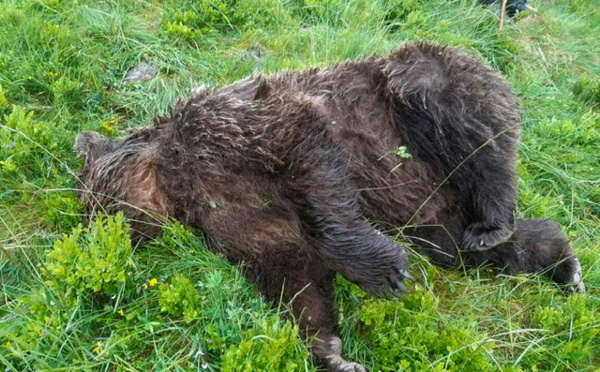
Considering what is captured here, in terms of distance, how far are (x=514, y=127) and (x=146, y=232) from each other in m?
2.48

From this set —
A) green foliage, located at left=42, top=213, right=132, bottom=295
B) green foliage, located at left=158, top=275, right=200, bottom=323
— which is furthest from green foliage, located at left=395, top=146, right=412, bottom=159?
green foliage, located at left=42, top=213, right=132, bottom=295

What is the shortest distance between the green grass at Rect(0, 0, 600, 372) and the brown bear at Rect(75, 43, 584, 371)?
172 millimetres

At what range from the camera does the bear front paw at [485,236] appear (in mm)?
3223

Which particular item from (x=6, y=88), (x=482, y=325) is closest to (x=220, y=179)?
(x=482, y=325)

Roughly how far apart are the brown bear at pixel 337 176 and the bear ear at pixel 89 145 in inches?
0.5

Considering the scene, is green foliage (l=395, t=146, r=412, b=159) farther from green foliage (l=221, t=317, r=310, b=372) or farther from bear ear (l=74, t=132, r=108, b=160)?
bear ear (l=74, t=132, r=108, b=160)

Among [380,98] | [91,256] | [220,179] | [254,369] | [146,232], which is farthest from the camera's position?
[380,98]

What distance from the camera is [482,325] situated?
300 cm

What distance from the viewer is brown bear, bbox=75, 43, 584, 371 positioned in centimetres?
283

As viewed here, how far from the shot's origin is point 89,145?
11.4 ft

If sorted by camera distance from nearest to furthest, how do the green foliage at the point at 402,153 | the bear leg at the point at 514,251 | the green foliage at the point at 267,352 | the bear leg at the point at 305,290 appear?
the green foliage at the point at 267,352 < the bear leg at the point at 305,290 < the green foliage at the point at 402,153 < the bear leg at the point at 514,251

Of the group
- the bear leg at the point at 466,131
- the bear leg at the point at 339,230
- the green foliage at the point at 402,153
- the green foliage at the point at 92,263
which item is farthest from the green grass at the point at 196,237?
the green foliage at the point at 402,153

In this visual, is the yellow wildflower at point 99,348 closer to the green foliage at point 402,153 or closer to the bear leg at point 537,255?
the green foliage at point 402,153

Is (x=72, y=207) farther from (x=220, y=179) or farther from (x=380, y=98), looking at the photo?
(x=380, y=98)
